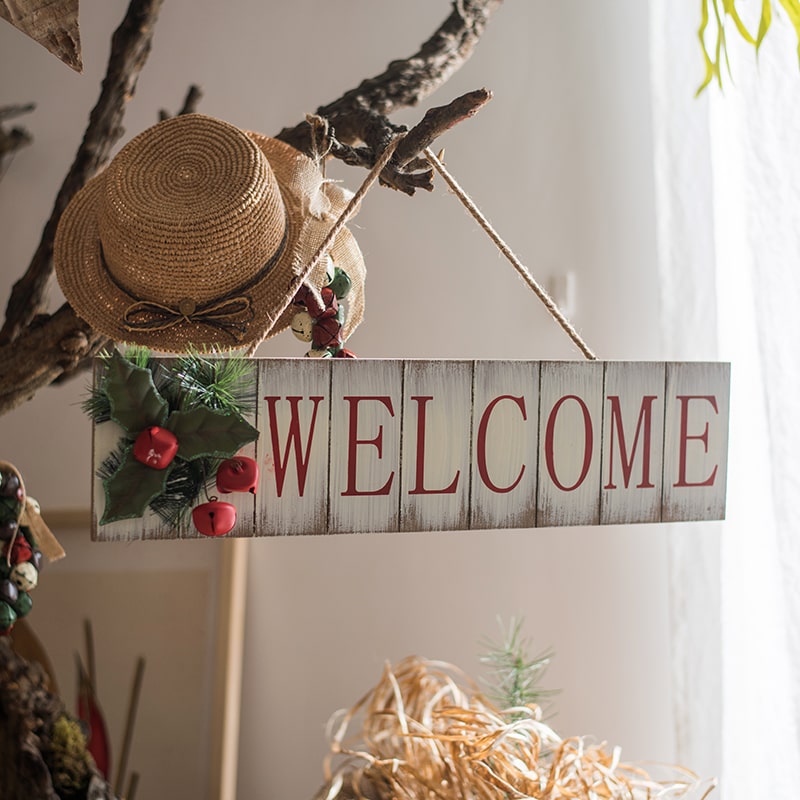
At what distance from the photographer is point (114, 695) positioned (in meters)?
1.50

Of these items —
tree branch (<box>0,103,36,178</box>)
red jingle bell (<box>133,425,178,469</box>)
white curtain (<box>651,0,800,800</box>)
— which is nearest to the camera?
red jingle bell (<box>133,425,178,469</box>)

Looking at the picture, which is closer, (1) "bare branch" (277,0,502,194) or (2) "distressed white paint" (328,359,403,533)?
(2) "distressed white paint" (328,359,403,533)

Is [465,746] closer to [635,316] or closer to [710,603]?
[710,603]

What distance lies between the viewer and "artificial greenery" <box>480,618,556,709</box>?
1.27 metres

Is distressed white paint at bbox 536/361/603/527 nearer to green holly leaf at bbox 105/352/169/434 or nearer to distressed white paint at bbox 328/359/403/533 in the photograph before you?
distressed white paint at bbox 328/359/403/533

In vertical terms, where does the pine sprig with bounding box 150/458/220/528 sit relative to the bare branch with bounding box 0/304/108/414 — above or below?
below

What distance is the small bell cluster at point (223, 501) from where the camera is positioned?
0.60 meters

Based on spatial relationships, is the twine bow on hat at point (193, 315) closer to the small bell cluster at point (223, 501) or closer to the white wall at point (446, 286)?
the small bell cluster at point (223, 501)

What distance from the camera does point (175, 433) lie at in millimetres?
604

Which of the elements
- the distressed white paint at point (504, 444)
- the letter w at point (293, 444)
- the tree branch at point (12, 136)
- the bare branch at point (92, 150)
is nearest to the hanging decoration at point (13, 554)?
the bare branch at point (92, 150)

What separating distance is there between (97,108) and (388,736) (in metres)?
0.91

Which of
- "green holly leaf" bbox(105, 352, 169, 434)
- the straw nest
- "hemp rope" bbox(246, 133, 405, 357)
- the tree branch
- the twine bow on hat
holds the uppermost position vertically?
the tree branch

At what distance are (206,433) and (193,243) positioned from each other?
221 mm

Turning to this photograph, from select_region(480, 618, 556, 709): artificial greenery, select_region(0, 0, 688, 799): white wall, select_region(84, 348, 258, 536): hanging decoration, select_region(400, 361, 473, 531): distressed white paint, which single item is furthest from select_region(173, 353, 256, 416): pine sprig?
select_region(0, 0, 688, 799): white wall
